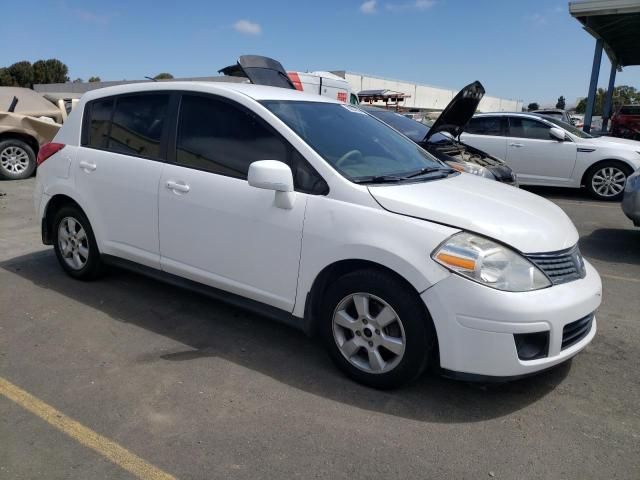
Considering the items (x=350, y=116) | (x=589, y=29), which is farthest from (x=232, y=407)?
(x=589, y=29)

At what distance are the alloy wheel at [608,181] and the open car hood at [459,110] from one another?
3.80 metres

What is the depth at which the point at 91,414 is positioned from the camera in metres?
2.86

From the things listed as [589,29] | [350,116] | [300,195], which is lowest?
[300,195]

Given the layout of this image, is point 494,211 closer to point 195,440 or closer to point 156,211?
point 195,440

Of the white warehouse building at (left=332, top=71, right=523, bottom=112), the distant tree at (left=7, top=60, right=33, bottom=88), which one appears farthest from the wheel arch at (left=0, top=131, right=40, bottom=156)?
the distant tree at (left=7, top=60, right=33, bottom=88)

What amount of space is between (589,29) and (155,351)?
2109cm

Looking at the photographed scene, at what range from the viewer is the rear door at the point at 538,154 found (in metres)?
10.2

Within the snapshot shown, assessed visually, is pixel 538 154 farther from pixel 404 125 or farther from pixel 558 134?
pixel 404 125

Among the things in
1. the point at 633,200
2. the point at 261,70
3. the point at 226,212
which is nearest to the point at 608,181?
the point at 633,200

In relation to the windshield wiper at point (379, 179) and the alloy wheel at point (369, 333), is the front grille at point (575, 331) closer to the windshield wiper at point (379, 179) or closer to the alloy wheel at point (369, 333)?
the alloy wheel at point (369, 333)

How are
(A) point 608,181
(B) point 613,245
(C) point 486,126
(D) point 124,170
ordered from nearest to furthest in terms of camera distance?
(D) point 124,170 → (B) point 613,245 → (A) point 608,181 → (C) point 486,126

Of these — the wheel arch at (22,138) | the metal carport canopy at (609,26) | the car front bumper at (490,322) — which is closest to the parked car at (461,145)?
the car front bumper at (490,322)

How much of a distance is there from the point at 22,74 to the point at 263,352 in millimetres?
68268

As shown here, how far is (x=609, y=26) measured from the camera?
65.9 feet
